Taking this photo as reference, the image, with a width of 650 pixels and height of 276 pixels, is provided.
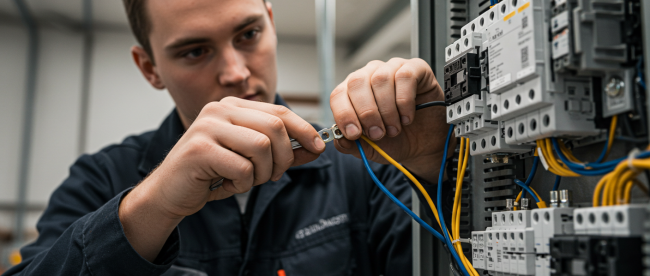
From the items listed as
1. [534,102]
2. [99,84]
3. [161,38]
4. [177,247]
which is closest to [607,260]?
[534,102]

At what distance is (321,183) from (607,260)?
79 centimetres

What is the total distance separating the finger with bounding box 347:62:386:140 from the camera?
59cm

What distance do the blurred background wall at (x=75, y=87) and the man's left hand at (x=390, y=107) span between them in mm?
2198

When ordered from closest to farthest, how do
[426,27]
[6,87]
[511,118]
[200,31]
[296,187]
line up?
[511,118] → [426,27] → [200,31] → [296,187] → [6,87]

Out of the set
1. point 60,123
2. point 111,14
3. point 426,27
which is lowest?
point 426,27

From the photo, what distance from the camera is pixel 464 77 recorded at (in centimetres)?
50

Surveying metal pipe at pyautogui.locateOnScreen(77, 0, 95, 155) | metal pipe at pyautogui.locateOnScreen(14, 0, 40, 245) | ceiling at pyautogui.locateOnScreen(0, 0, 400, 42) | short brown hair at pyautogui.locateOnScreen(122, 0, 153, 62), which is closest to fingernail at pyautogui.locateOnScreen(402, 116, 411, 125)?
short brown hair at pyautogui.locateOnScreen(122, 0, 153, 62)

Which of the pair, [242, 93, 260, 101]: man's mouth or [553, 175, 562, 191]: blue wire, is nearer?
[553, 175, 562, 191]: blue wire

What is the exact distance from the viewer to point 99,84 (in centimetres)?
317

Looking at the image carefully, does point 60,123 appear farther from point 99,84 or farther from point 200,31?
point 200,31

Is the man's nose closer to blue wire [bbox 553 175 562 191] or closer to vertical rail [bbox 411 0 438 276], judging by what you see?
vertical rail [bbox 411 0 438 276]

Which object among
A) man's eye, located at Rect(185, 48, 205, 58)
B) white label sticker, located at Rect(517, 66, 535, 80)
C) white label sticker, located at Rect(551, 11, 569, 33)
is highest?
man's eye, located at Rect(185, 48, 205, 58)

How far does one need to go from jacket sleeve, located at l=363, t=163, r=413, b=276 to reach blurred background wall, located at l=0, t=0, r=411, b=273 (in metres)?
1.88

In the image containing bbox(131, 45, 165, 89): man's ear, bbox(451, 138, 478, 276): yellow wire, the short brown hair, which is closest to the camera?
bbox(451, 138, 478, 276): yellow wire
